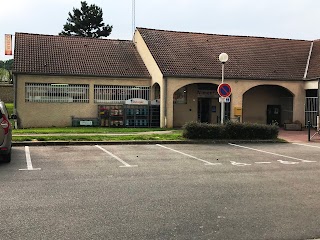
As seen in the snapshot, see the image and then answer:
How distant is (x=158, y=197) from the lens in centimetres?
690

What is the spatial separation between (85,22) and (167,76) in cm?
3720

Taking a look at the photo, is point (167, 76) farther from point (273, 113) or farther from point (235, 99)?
point (273, 113)

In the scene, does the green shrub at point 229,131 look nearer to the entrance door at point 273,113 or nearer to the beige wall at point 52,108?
the beige wall at point 52,108

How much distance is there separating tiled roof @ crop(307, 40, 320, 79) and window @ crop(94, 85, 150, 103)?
1127cm

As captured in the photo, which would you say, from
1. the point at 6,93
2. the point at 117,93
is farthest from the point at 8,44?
the point at 6,93

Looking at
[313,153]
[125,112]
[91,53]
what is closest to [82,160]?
[313,153]

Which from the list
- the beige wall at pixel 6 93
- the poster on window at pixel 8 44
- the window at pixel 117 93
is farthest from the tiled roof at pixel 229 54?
the beige wall at pixel 6 93

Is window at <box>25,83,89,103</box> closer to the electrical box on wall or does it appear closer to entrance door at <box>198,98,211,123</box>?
entrance door at <box>198,98,211,123</box>

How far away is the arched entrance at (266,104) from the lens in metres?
29.3

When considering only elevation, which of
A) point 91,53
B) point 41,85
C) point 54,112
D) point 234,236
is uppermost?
point 91,53

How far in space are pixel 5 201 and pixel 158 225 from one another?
8.90ft

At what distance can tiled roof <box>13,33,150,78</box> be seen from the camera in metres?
25.5

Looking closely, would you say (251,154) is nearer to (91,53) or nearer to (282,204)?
(282,204)

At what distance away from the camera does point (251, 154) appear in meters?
13.3
